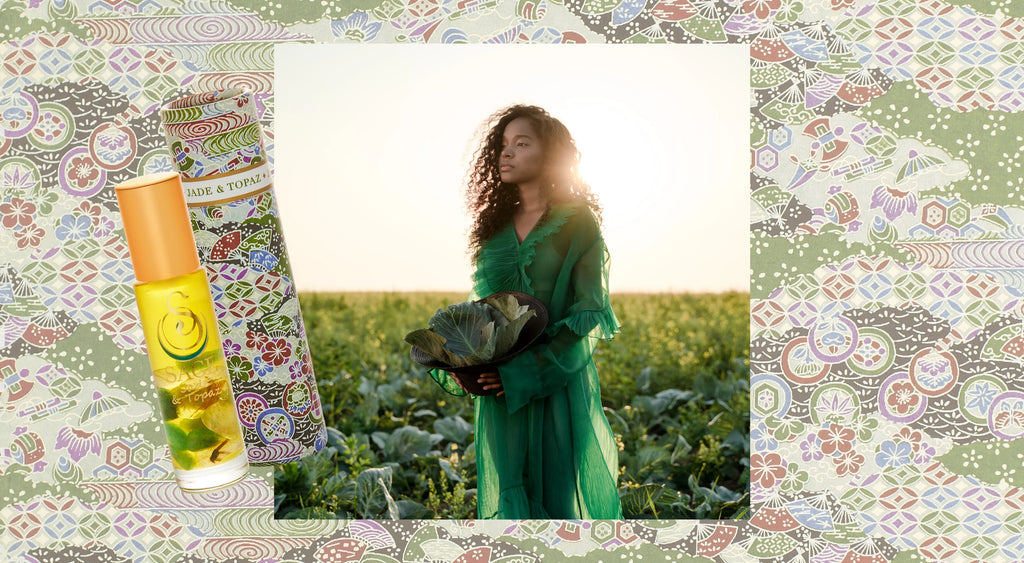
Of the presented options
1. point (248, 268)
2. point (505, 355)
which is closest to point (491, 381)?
point (505, 355)

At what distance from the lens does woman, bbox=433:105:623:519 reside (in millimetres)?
1518

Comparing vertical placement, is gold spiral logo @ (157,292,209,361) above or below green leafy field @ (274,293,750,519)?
above

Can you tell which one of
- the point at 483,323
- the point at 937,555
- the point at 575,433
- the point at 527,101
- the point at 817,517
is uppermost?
the point at 527,101

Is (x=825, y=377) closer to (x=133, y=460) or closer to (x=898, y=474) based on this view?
(x=898, y=474)

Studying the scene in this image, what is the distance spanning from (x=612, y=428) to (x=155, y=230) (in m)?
1.00

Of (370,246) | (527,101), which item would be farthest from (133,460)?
(527,101)

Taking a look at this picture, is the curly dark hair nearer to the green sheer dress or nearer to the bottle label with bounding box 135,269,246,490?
the green sheer dress

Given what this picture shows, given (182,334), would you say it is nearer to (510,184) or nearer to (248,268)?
(248,268)

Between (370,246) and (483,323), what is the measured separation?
1.01ft

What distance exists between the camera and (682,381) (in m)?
1.61

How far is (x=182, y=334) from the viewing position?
1.43 m

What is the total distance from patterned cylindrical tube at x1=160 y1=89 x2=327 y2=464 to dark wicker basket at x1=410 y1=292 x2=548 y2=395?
11.2 inches

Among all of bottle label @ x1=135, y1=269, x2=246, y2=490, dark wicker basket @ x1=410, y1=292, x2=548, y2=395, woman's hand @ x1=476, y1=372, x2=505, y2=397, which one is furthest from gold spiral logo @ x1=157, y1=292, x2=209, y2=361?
woman's hand @ x1=476, y1=372, x2=505, y2=397

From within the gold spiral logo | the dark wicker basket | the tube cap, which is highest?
the tube cap
